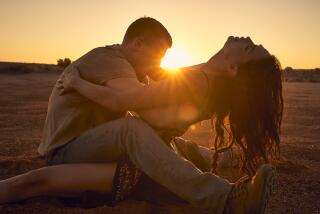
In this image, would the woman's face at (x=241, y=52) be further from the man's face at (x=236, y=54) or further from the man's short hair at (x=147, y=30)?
the man's short hair at (x=147, y=30)

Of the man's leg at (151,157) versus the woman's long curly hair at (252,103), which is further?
the woman's long curly hair at (252,103)

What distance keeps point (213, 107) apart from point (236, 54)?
1.31 feet

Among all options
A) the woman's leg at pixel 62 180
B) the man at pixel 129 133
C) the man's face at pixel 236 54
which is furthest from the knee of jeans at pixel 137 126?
the man's face at pixel 236 54

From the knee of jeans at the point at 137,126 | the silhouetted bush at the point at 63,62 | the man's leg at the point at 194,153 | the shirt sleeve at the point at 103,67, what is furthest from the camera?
the silhouetted bush at the point at 63,62

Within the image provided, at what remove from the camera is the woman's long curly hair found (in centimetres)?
336

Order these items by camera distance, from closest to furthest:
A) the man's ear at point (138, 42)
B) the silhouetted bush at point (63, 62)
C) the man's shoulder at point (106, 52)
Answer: the man's shoulder at point (106, 52) < the man's ear at point (138, 42) < the silhouetted bush at point (63, 62)

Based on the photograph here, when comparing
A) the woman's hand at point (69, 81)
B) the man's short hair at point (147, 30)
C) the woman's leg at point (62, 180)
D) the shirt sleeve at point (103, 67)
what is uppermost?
the man's short hair at point (147, 30)

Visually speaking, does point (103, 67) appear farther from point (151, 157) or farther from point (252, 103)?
point (252, 103)

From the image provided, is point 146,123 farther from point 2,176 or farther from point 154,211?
point 2,176

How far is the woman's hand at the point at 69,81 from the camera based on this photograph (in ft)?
11.0

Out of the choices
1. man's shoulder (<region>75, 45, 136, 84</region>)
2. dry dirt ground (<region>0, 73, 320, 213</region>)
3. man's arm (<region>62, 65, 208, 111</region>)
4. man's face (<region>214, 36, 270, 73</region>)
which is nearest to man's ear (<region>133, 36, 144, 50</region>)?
man's shoulder (<region>75, 45, 136, 84</region>)

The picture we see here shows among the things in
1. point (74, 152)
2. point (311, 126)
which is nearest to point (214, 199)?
point (74, 152)

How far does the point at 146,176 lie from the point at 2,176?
152 cm

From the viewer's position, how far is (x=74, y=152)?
331 centimetres
